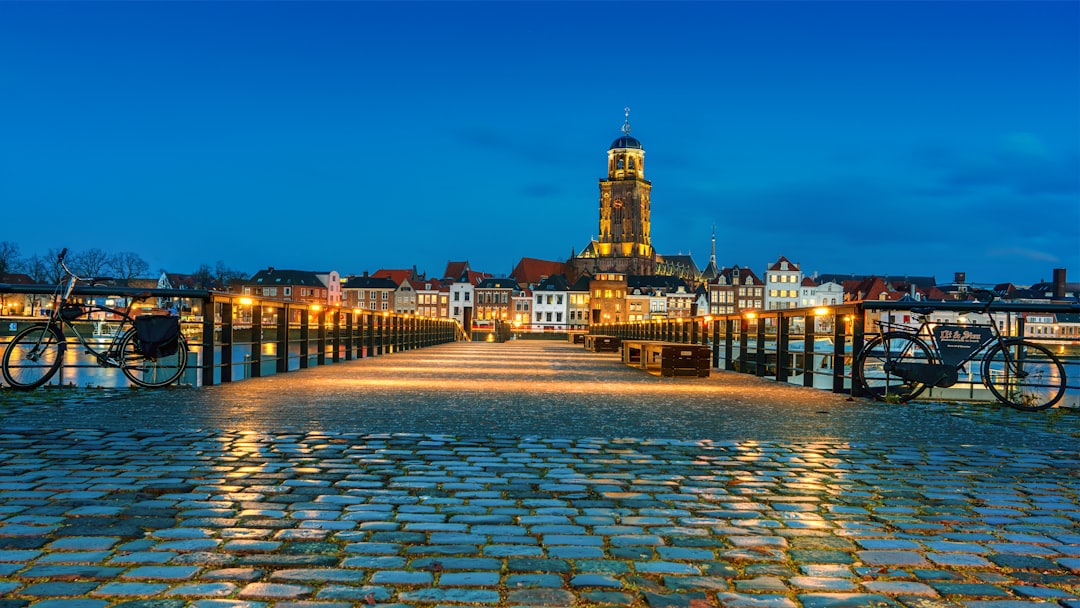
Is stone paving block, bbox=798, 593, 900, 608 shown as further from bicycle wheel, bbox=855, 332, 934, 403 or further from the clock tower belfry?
the clock tower belfry

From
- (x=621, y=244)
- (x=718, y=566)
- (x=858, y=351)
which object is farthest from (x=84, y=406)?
(x=621, y=244)

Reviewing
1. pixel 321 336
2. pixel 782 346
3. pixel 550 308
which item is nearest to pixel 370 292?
pixel 550 308

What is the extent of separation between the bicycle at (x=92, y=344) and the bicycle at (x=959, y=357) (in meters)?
8.97

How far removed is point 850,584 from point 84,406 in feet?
27.0

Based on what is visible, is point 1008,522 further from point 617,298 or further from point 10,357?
point 617,298

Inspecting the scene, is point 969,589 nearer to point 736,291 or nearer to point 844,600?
point 844,600

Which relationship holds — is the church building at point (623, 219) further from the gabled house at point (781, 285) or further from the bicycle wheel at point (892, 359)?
the bicycle wheel at point (892, 359)

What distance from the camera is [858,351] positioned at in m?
11.9

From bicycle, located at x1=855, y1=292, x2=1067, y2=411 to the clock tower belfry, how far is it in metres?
147

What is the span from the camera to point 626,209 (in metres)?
162

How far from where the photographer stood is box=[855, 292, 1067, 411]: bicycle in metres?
10.5

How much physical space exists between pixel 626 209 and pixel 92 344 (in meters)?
154

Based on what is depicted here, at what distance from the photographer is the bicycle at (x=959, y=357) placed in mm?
10547

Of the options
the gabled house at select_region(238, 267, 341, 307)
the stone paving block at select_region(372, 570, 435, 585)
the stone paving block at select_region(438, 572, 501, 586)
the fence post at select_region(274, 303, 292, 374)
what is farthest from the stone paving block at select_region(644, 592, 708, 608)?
the gabled house at select_region(238, 267, 341, 307)
